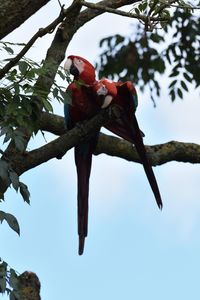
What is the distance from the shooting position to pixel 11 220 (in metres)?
3.65

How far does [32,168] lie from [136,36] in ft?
16.0

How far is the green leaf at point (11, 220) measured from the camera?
11.9ft

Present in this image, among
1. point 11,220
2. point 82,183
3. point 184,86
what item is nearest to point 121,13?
point 11,220

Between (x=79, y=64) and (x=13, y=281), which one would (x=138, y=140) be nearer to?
Result: (x=79, y=64)

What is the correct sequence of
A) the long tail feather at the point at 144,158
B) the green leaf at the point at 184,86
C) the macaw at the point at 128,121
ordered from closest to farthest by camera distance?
the macaw at the point at 128,121 → the long tail feather at the point at 144,158 → the green leaf at the point at 184,86

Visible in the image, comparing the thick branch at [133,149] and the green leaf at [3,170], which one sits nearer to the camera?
the green leaf at [3,170]

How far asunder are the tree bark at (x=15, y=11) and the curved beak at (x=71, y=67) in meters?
0.89

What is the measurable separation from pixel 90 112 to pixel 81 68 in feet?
0.84

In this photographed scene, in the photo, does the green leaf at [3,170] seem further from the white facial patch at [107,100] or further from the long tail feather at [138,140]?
the long tail feather at [138,140]

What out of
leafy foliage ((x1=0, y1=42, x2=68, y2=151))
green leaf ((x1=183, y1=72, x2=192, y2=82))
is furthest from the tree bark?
green leaf ((x1=183, y1=72, x2=192, y2=82))

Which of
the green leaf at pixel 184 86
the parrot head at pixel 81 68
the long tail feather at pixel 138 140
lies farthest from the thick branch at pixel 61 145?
the green leaf at pixel 184 86

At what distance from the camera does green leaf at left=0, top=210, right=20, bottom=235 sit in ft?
11.9

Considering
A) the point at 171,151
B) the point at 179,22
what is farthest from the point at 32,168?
the point at 179,22

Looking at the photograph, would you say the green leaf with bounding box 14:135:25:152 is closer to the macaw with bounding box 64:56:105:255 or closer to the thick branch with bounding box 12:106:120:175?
the thick branch with bounding box 12:106:120:175
